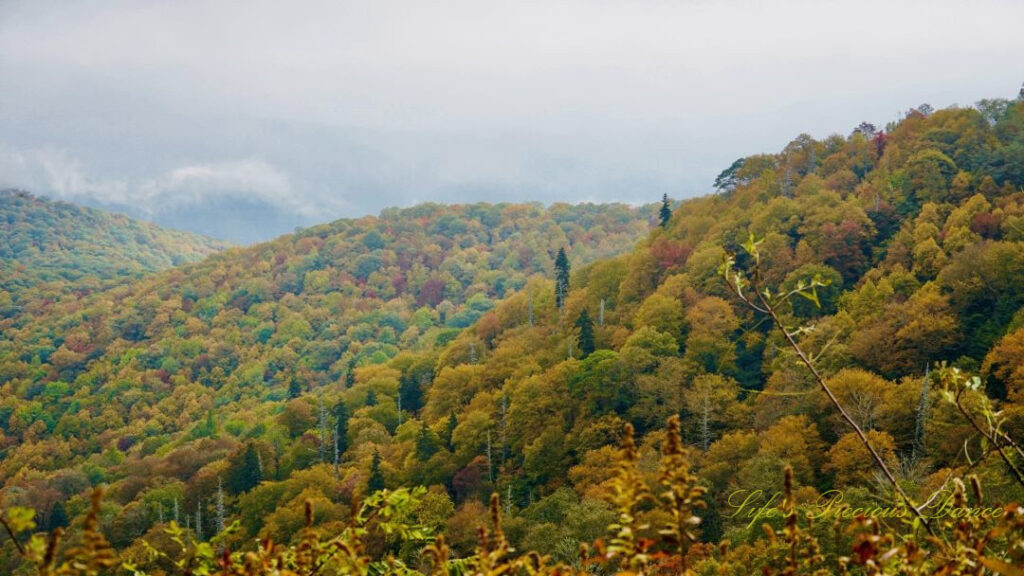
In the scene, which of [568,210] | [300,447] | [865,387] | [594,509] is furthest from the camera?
[568,210]

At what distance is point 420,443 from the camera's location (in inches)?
1804

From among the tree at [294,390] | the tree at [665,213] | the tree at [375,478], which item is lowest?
the tree at [294,390]

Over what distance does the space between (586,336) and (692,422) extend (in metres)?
14.2

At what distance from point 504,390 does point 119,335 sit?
119440 millimetres

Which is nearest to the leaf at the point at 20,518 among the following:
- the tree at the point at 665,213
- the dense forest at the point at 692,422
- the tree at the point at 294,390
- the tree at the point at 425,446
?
the dense forest at the point at 692,422

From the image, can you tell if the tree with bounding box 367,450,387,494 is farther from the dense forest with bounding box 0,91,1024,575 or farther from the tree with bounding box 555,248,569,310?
the tree with bounding box 555,248,569,310

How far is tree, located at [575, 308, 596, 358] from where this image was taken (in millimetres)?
51656

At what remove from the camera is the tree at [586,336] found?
169 ft

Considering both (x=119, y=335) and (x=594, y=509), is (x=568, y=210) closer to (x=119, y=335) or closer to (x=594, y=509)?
(x=119, y=335)

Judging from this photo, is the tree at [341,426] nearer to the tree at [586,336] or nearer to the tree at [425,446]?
the tree at [425,446]

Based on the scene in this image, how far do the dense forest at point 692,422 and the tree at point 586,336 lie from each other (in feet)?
0.82

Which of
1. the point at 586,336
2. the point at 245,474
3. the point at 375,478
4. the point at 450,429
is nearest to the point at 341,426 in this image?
the point at 245,474

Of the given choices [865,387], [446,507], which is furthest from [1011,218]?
[446,507]

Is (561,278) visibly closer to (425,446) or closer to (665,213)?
(665,213)
